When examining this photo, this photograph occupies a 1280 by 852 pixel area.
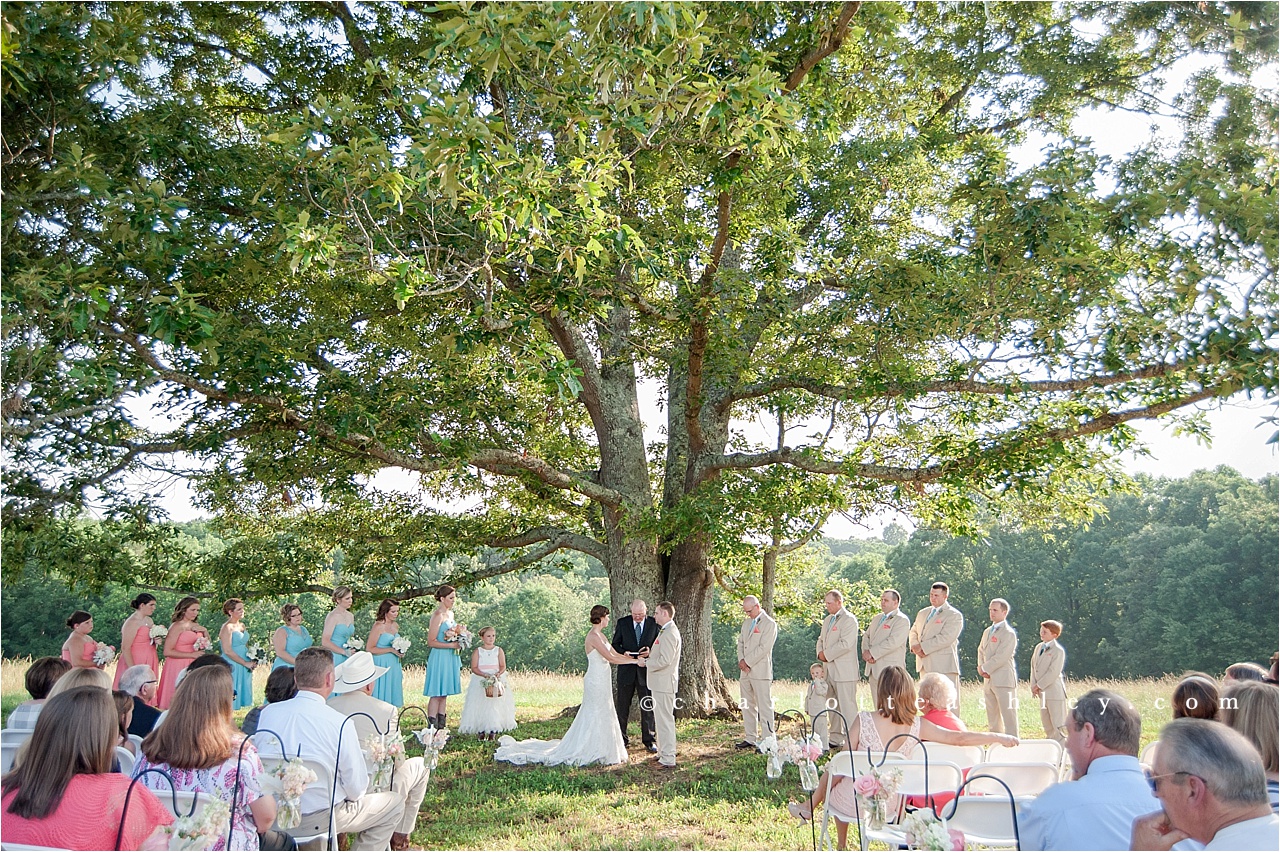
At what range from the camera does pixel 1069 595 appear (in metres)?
40.2

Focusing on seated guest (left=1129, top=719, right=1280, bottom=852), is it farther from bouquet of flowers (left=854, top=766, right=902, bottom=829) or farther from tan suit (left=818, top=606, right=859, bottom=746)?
tan suit (left=818, top=606, right=859, bottom=746)

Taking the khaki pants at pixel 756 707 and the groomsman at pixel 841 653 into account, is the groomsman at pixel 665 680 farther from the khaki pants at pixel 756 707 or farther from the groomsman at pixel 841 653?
the groomsman at pixel 841 653

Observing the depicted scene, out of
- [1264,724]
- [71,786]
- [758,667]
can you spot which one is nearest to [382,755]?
[71,786]

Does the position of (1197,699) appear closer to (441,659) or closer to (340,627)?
(340,627)

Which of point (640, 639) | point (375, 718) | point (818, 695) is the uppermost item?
point (640, 639)

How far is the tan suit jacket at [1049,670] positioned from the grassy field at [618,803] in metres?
1.10

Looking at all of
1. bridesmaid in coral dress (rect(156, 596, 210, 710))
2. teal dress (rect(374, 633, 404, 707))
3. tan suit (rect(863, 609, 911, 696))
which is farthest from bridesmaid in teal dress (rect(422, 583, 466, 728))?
tan suit (rect(863, 609, 911, 696))

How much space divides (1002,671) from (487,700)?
599 centimetres

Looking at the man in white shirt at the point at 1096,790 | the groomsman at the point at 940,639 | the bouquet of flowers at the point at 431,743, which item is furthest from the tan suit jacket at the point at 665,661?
the man in white shirt at the point at 1096,790

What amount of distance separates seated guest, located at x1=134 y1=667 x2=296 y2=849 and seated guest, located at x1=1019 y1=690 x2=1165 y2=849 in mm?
3048

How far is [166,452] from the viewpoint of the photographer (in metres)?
10.2

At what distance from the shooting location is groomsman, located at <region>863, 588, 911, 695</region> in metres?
9.61

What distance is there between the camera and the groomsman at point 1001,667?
9.88m

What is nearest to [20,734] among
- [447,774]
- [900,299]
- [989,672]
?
[447,774]
